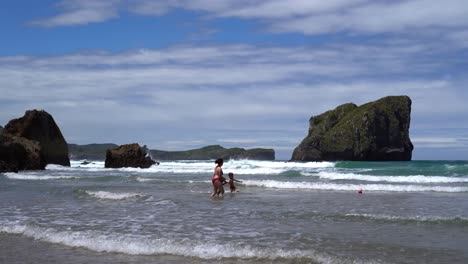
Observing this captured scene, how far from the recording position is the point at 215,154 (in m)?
151

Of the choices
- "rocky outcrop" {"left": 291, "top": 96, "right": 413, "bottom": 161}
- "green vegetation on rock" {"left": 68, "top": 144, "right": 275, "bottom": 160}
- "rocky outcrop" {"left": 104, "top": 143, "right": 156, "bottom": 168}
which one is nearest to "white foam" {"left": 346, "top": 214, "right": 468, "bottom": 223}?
"rocky outcrop" {"left": 104, "top": 143, "right": 156, "bottom": 168}

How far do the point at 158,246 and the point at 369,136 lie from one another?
83.8m

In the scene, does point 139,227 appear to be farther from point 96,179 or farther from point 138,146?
point 138,146

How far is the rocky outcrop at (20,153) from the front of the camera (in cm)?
4562

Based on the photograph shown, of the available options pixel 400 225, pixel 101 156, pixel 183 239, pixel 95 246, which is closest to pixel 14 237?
pixel 95 246

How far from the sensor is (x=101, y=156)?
132 m

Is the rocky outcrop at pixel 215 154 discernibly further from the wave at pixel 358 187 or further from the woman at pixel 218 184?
the woman at pixel 218 184

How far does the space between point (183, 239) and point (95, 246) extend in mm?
1679

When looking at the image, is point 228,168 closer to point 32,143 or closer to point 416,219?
point 32,143

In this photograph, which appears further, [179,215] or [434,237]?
[179,215]

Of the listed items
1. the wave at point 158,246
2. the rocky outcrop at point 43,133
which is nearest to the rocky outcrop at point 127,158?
the rocky outcrop at point 43,133

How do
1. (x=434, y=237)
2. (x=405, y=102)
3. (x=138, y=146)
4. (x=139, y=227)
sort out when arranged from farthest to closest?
(x=405, y=102)
(x=138, y=146)
(x=139, y=227)
(x=434, y=237)

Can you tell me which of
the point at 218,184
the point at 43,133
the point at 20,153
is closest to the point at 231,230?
the point at 218,184

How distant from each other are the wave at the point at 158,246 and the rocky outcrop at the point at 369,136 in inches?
3220
